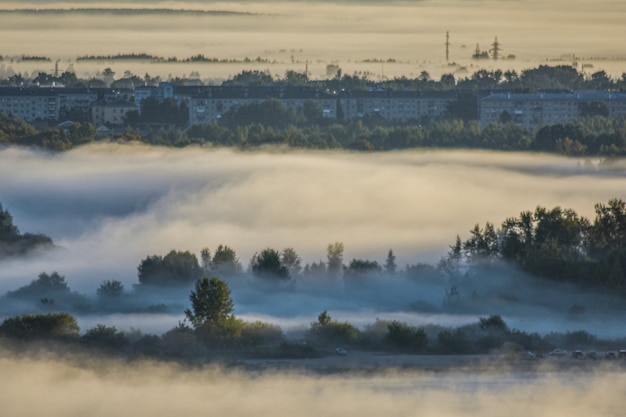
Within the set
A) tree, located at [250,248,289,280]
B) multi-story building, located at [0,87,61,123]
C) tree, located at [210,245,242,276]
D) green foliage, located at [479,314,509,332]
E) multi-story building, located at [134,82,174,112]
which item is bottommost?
multi-story building, located at [0,87,61,123]

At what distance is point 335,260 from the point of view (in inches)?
2539

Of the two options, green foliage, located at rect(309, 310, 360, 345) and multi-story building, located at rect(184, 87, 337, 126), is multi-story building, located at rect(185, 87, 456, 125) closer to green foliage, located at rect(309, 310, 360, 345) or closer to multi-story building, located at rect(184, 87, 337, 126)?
multi-story building, located at rect(184, 87, 337, 126)

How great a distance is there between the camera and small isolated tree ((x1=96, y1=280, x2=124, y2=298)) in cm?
5675

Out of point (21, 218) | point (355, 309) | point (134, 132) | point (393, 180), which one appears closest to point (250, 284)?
point (355, 309)

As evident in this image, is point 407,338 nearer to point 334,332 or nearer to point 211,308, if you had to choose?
point 334,332

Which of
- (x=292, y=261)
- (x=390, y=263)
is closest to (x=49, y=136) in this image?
(x=390, y=263)

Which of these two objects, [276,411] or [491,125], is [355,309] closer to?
[276,411]

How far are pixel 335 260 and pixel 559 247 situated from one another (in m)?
6.63

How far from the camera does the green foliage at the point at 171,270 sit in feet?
191

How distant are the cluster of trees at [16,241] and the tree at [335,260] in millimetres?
7664

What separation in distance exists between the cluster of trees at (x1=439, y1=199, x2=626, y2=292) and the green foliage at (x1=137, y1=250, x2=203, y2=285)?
5785 mm

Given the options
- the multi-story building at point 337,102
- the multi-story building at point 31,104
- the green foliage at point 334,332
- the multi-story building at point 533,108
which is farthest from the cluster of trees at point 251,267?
the multi-story building at point 31,104

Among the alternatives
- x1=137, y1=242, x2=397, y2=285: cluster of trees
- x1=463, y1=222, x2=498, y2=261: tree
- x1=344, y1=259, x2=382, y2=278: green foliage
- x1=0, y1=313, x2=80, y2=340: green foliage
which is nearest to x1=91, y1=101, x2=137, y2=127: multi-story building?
x1=137, y1=242, x2=397, y2=285: cluster of trees

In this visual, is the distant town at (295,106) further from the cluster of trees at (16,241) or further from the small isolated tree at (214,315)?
the small isolated tree at (214,315)
